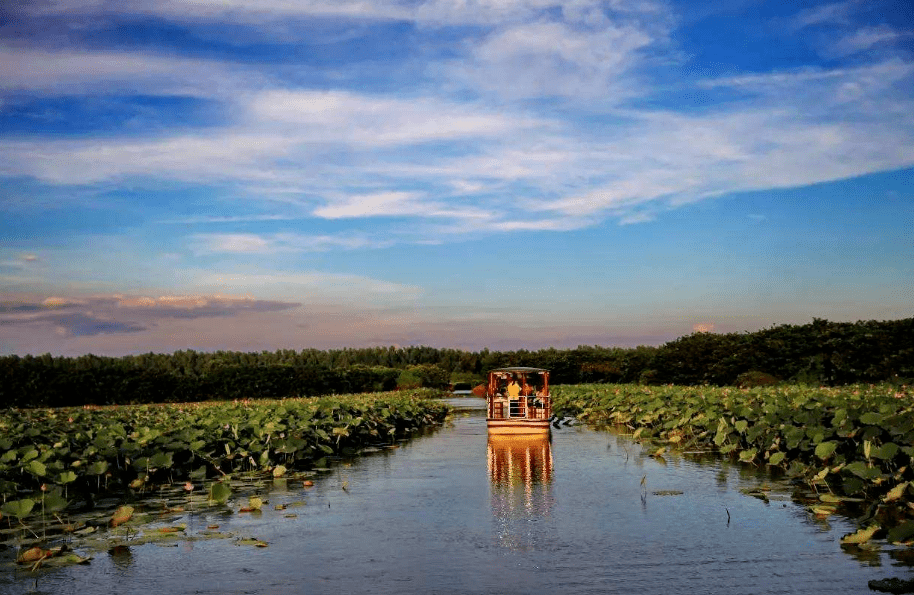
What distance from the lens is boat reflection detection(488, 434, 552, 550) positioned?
32.1 feet

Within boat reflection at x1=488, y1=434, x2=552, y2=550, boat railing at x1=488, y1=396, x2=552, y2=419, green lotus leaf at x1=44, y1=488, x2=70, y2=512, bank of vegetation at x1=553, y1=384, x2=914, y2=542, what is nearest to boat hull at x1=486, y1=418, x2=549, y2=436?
boat railing at x1=488, y1=396, x2=552, y2=419

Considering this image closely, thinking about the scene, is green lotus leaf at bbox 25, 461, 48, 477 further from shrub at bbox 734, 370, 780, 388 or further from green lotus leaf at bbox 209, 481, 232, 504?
shrub at bbox 734, 370, 780, 388

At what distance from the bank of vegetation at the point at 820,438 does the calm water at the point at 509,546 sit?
0.76 meters

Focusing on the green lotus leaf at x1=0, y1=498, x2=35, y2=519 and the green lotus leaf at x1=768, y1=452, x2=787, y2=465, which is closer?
the green lotus leaf at x1=0, y1=498, x2=35, y2=519

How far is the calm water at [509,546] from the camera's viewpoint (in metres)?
7.64

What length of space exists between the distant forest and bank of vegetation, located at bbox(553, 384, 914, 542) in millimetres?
11285

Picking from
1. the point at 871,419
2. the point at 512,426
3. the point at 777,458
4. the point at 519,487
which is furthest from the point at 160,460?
the point at 512,426

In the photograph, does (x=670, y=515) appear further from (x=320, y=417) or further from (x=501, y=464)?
(x=320, y=417)

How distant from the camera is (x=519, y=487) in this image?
43.9 ft

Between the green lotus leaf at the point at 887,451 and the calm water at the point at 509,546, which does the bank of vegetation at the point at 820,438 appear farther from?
the calm water at the point at 509,546

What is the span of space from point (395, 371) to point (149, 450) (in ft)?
127

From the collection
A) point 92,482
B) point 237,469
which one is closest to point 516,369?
point 237,469

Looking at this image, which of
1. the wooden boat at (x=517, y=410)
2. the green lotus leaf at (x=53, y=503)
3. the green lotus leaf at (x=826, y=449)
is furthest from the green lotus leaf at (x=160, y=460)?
the wooden boat at (x=517, y=410)

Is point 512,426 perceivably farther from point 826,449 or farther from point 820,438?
point 826,449
